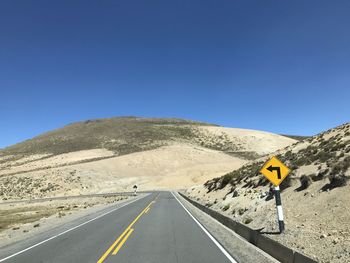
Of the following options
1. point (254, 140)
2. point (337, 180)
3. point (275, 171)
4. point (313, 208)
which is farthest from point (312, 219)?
point (254, 140)

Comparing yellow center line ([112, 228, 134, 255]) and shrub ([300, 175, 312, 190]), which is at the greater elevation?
shrub ([300, 175, 312, 190])

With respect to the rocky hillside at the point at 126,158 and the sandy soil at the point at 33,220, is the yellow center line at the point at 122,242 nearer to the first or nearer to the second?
the sandy soil at the point at 33,220

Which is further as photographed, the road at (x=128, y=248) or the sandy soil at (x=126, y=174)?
the sandy soil at (x=126, y=174)

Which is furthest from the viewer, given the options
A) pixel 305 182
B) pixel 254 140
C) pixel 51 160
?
pixel 254 140

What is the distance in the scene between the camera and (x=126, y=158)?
400 feet

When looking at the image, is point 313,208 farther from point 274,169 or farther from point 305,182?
point 305,182

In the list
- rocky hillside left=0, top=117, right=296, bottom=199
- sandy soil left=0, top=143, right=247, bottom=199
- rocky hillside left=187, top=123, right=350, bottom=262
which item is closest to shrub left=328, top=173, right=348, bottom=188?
rocky hillside left=187, top=123, right=350, bottom=262

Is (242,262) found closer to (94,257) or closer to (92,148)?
(94,257)

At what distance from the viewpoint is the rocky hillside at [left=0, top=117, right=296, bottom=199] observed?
96375 mm

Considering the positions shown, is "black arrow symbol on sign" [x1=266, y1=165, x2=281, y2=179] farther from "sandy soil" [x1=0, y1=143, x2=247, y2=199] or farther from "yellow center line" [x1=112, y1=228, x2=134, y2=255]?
"sandy soil" [x1=0, y1=143, x2=247, y2=199]

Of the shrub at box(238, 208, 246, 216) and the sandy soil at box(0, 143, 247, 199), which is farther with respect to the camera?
the sandy soil at box(0, 143, 247, 199)

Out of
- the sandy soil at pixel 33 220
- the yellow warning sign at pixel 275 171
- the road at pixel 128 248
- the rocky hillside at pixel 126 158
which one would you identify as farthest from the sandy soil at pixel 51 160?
the yellow warning sign at pixel 275 171

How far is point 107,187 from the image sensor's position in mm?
97000

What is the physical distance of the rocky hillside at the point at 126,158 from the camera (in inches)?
3794
